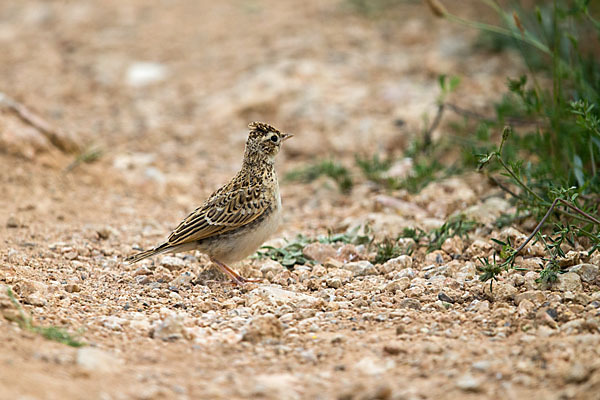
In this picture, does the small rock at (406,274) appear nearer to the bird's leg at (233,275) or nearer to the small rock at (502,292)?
the small rock at (502,292)

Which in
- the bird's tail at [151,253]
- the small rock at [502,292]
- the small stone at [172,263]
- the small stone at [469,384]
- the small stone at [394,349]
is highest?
the small stone at [172,263]

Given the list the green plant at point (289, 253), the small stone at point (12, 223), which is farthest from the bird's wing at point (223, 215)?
the small stone at point (12, 223)

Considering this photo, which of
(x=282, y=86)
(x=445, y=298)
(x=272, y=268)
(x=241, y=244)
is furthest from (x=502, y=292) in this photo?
(x=282, y=86)

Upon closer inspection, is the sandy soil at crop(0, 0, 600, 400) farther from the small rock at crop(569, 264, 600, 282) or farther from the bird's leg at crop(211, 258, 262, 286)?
the bird's leg at crop(211, 258, 262, 286)

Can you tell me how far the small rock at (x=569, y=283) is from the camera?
171 inches

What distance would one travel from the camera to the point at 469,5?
413 inches

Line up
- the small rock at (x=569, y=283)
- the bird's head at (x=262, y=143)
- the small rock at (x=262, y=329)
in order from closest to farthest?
1. the small rock at (x=262, y=329)
2. the small rock at (x=569, y=283)
3. the bird's head at (x=262, y=143)

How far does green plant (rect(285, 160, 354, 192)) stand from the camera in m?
7.33

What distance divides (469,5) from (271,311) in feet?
24.5

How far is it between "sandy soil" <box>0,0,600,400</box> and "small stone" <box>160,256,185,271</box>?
0.02 metres

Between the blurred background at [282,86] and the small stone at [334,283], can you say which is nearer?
the small stone at [334,283]

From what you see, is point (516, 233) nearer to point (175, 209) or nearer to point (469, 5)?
point (175, 209)

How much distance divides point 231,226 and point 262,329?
4.29 ft

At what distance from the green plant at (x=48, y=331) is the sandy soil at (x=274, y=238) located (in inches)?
2.0
